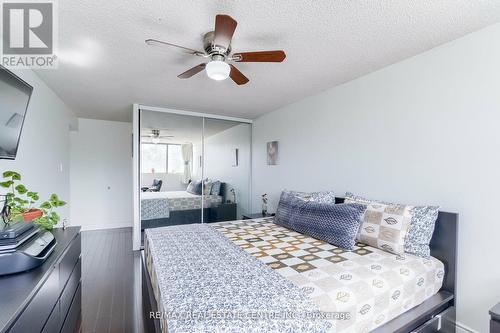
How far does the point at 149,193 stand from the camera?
4.22m

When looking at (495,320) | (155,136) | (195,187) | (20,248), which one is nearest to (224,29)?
(20,248)

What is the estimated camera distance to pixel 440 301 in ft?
Answer: 6.09

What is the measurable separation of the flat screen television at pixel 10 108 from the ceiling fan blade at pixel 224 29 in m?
1.52

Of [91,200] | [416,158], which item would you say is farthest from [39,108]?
[416,158]

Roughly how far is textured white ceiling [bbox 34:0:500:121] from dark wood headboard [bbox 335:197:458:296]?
1.51 metres

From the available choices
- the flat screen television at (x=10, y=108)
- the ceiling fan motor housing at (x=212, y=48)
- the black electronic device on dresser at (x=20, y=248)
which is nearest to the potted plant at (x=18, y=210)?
the black electronic device on dresser at (x=20, y=248)

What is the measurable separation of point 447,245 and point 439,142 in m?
0.87

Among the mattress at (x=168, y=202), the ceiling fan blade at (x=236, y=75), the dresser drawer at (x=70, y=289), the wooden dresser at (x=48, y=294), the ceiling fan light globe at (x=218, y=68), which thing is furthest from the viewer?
the mattress at (x=168, y=202)

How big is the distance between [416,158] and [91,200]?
19.8 feet

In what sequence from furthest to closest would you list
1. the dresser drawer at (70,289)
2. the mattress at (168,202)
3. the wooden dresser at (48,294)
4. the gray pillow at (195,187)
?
the gray pillow at (195,187)
the mattress at (168,202)
the dresser drawer at (70,289)
the wooden dresser at (48,294)

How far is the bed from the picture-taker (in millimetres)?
4213

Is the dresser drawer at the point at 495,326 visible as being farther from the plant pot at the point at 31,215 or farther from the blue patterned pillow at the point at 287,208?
the plant pot at the point at 31,215

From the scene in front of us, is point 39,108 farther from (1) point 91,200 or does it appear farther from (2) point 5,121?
(1) point 91,200

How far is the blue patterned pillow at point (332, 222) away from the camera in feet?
6.98
